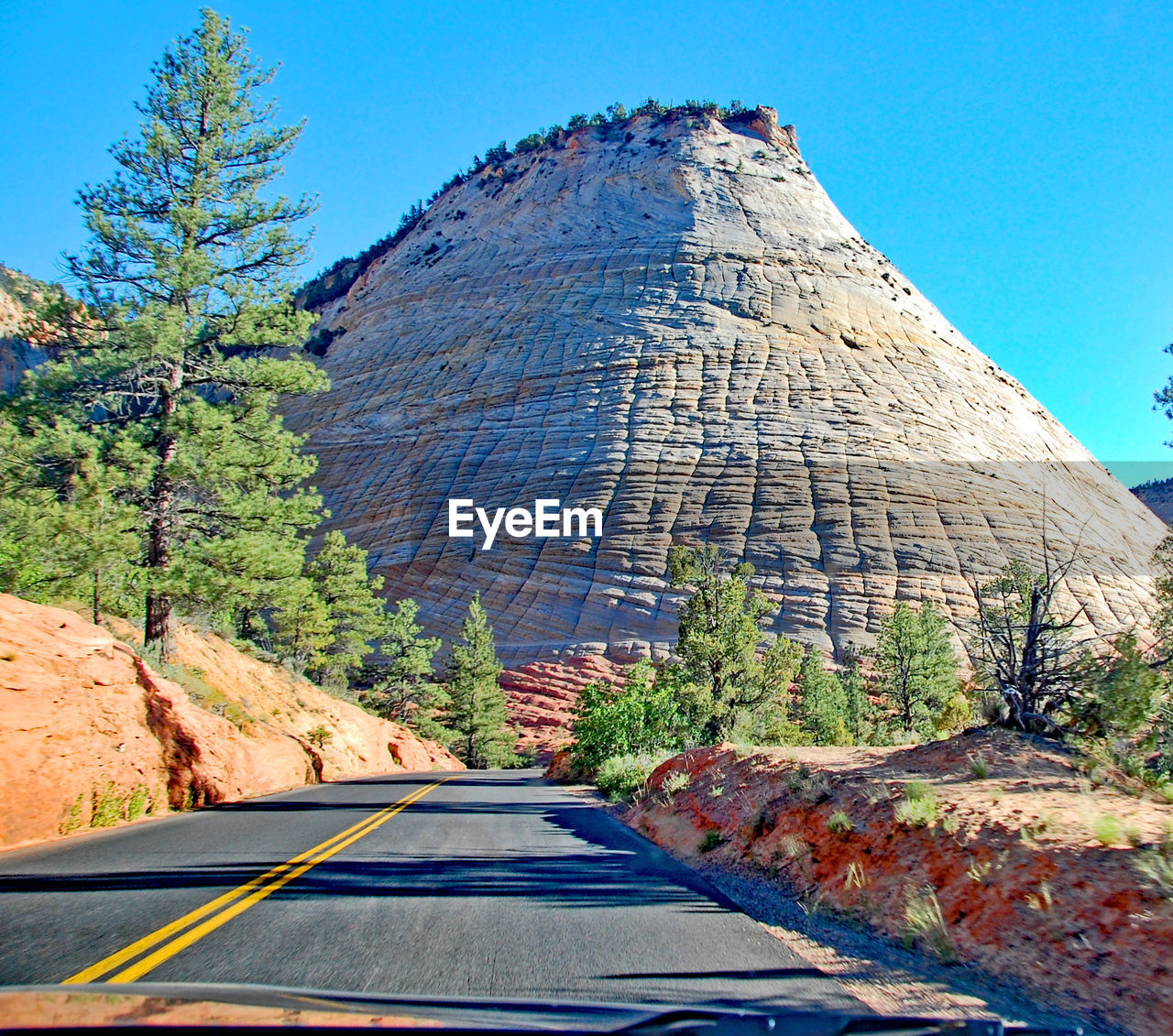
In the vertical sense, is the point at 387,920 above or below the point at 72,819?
above

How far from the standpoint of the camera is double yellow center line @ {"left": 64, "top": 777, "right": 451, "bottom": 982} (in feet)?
11.1

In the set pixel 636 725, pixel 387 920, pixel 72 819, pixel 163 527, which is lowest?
pixel 636 725

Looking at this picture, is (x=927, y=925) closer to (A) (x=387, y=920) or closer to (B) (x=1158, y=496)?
(A) (x=387, y=920)

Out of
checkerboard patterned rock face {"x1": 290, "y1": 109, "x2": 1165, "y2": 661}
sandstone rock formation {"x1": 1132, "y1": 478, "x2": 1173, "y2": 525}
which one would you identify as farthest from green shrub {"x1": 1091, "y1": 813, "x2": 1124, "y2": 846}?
sandstone rock formation {"x1": 1132, "y1": 478, "x2": 1173, "y2": 525}

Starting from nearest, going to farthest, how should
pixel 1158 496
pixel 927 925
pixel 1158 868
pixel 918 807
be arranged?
pixel 1158 868 < pixel 927 925 < pixel 918 807 < pixel 1158 496

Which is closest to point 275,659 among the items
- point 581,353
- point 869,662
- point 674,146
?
point 869,662

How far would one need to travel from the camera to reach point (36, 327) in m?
14.4

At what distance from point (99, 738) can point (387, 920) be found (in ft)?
22.1

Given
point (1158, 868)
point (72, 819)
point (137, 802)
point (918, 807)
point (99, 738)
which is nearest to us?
point (1158, 868)

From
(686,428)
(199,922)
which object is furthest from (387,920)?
(686,428)

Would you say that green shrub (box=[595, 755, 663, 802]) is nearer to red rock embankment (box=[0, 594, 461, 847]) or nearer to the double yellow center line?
red rock embankment (box=[0, 594, 461, 847])

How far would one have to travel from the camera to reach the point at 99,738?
9422 mm

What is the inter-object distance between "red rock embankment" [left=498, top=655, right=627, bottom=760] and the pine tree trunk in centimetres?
2666

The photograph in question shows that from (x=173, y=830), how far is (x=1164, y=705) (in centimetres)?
1065
